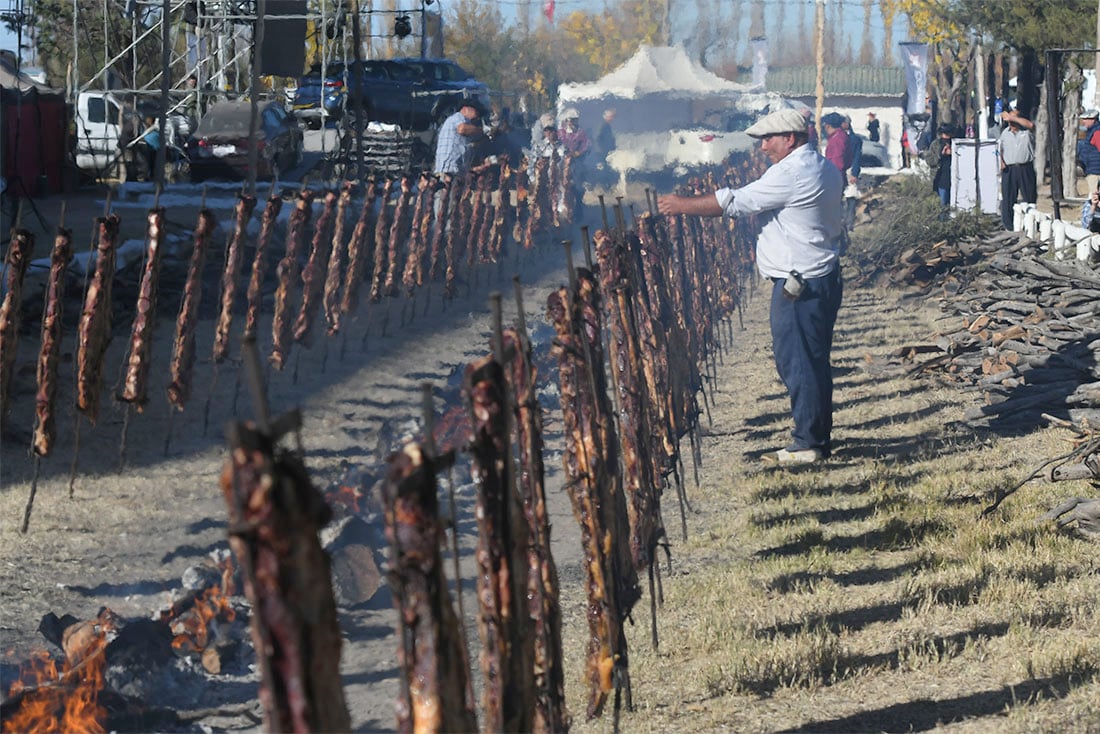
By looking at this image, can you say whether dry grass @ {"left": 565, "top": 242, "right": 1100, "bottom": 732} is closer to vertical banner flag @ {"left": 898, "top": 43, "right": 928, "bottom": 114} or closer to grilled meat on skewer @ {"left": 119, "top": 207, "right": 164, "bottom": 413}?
grilled meat on skewer @ {"left": 119, "top": 207, "right": 164, "bottom": 413}

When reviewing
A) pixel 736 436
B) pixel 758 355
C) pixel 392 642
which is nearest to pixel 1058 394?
pixel 736 436

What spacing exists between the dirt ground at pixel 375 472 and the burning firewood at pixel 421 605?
2266 mm

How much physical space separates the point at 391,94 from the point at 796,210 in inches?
876

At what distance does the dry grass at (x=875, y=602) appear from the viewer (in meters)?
5.47

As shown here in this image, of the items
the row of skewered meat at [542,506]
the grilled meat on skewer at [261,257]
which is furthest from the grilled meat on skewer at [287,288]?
the row of skewered meat at [542,506]

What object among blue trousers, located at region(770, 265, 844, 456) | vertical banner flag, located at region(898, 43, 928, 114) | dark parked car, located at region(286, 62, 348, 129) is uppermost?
vertical banner flag, located at region(898, 43, 928, 114)

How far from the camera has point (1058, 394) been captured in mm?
10672

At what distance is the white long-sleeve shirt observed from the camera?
9.35 m

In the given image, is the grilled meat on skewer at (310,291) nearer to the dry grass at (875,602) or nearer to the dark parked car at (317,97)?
the dry grass at (875,602)

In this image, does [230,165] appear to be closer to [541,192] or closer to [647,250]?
[541,192]

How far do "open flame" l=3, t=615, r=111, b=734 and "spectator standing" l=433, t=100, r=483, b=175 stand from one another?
13.3 metres

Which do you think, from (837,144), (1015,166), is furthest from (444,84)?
(1015,166)

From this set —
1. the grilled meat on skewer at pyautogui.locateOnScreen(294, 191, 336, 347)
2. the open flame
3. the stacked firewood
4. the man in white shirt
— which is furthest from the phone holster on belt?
the open flame

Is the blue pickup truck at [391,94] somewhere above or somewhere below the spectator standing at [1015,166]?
above
